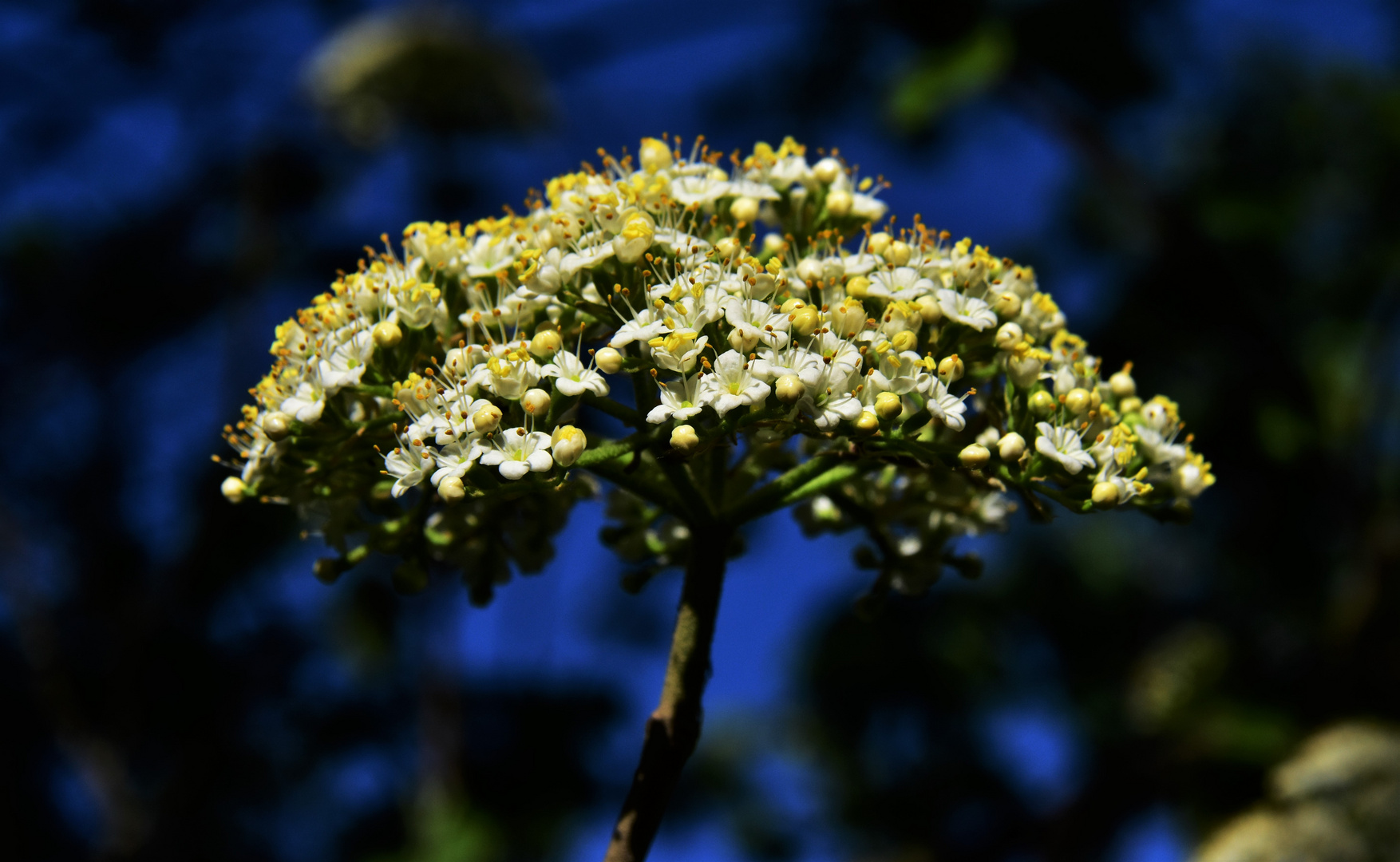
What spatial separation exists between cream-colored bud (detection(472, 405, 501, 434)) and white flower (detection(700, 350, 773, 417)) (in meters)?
0.32

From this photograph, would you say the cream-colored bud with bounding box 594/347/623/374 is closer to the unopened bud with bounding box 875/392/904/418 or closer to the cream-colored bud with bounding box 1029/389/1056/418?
the unopened bud with bounding box 875/392/904/418

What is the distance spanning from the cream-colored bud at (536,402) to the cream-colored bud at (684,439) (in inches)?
8.6

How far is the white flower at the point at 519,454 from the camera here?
170 centimetres

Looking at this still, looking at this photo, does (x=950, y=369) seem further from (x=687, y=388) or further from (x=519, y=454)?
(x=519, y=454)

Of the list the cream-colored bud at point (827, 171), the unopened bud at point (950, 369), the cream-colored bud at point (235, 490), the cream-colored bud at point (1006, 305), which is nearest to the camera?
the unopened bud at point (950, 369)

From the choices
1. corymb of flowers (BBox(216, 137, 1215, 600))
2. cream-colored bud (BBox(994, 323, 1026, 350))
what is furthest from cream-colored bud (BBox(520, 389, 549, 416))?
cream-colored bud (BBox(994, 323, 1026, 350))

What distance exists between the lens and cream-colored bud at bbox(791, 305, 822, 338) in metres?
1.78

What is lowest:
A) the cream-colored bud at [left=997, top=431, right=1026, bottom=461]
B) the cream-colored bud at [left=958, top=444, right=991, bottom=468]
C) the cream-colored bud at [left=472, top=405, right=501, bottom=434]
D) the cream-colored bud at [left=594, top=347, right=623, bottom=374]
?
the cream-colored bud at [left=472, top=405, right=501, bottom=434]

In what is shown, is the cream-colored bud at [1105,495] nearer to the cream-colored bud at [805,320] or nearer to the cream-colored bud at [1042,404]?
the cream-colored bud at [1042,404]

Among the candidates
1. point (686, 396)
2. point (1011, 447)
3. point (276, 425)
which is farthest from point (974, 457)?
point (276, 425)

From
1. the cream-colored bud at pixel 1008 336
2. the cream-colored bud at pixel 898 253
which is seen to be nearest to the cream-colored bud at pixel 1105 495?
the cream-colored bud at pixel 1008 336

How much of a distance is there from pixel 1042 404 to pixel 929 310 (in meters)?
0.25

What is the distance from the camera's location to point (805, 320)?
179 centimetres

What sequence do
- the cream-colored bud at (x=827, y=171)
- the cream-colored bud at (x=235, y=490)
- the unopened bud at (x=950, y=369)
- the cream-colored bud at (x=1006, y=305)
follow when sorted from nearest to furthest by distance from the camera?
the unopened bud at (x=950, y=369) → the cream-colored bud at (x=1006, y=305) → the cream-colored bud at (x=235, y=490) → the cream-colored bud at (x=827, y=171)
